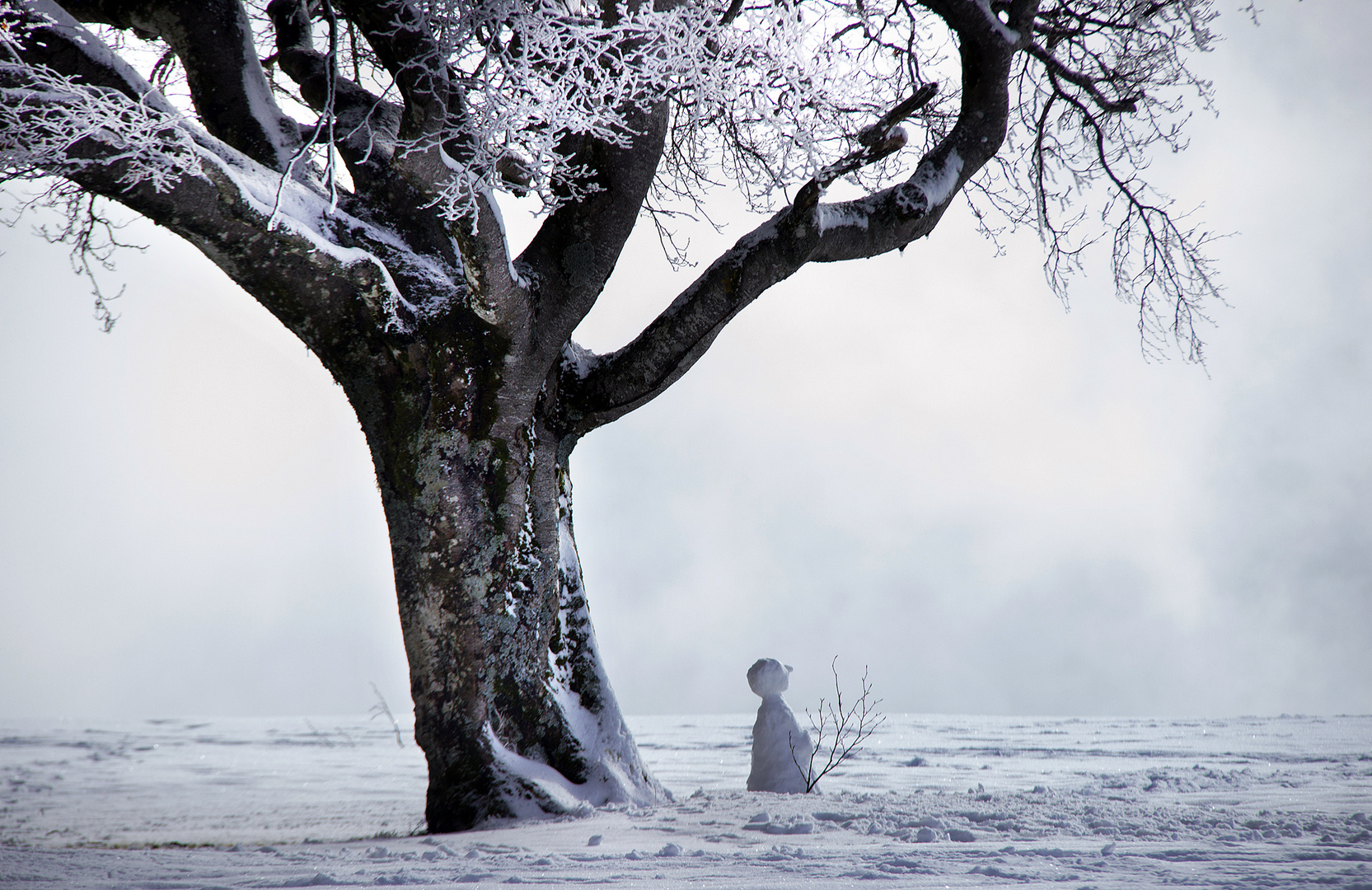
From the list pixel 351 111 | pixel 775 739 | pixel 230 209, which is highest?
pixel 351 111

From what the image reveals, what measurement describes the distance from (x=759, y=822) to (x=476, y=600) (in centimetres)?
158

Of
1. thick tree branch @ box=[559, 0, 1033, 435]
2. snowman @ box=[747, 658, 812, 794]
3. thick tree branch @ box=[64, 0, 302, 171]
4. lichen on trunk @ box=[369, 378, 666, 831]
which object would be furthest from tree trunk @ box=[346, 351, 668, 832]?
thick tree branch @ box=[64, 0, 302, 171]

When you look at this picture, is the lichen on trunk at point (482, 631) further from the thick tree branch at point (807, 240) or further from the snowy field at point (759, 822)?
the thick tree branch at point (807, 240)

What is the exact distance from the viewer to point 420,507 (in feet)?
13.0

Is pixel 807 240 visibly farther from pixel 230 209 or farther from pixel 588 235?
pixel 230 209

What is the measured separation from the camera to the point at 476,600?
13.0 feet

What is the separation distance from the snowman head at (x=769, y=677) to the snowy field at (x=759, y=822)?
21.6 inches

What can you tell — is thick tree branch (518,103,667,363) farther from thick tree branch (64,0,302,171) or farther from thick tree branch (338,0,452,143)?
thick tree branch (64,0,302,171)

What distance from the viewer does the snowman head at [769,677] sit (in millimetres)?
4645

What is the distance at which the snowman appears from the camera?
4434mm

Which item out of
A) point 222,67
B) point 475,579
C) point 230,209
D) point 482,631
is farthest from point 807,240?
point 222,67

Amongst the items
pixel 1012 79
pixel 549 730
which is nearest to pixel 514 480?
pixel 549 730

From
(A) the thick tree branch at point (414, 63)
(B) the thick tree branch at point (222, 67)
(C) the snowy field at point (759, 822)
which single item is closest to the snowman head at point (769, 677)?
(C) the snowy field at point (759, 822)

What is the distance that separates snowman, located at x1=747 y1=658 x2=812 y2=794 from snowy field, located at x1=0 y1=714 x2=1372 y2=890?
23 centimetres
